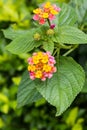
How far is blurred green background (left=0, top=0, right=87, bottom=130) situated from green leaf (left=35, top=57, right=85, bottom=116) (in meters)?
0.74

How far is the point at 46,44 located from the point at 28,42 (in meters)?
0.07

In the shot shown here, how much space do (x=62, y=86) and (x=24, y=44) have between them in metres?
0.19

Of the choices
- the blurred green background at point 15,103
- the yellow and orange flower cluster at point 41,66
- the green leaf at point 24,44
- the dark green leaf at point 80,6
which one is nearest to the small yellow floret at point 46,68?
the yellow and orange flower cluster at point 41,66

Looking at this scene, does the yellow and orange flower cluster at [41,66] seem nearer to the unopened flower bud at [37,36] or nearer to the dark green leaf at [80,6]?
the unopened flower bud at [37,36]

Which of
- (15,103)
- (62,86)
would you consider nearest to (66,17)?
(62,86)

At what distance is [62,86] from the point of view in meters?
1.15

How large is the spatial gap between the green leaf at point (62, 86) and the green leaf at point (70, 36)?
3.8 inches

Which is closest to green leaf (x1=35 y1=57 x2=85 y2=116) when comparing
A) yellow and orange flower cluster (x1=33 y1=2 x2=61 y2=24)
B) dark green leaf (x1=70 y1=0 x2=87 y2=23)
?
yellow and orange flower cluster (x1=33 y1=2 x2=61 y2=24)

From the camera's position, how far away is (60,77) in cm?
117

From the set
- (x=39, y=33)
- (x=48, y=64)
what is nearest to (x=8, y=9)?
(x=39, y=33)

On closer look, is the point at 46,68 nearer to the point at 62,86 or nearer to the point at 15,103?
the point at 62,86

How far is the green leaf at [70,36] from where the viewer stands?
1.14 meters

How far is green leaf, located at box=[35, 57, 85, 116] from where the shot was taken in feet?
3.67

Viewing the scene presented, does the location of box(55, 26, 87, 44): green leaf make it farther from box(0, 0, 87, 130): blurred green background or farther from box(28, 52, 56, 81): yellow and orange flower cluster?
box(0, 0, 87, 130): blurred green background
